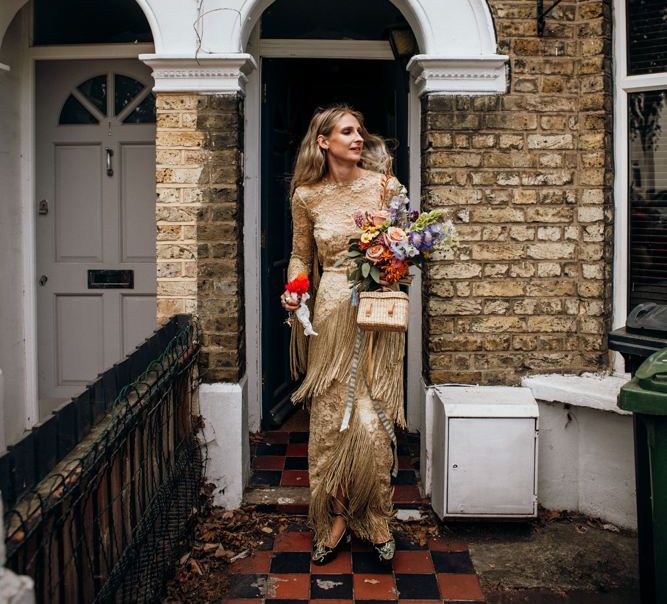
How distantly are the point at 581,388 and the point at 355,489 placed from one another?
133 centimetres

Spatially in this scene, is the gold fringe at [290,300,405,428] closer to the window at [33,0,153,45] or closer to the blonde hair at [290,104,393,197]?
the blonde hair at [290,104,393,197]

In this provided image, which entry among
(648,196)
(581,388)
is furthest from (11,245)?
(648,196)

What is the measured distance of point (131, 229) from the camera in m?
5.01

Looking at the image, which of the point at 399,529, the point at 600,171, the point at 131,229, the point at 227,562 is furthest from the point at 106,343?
the point at 600,171

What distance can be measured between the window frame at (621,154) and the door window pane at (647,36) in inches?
1.2

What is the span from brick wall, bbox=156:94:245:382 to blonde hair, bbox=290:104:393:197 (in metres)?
0.50

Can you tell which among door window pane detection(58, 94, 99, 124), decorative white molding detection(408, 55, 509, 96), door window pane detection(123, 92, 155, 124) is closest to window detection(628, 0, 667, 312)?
decorative white molding detection(408, 55, 509, 96)

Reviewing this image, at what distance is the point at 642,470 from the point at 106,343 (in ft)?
11.2

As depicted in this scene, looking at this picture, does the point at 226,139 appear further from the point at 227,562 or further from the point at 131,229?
the point at 227,562

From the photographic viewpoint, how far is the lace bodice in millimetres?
3441

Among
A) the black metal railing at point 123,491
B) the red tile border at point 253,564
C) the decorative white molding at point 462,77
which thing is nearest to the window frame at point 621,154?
the decorative white molding at point 462,77

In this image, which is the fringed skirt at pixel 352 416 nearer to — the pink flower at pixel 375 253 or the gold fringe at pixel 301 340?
the gold fringe at pixel 301 340

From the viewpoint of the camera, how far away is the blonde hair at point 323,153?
3.47 metres

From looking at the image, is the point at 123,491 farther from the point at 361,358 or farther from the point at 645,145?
Answer: the point at 645,145
